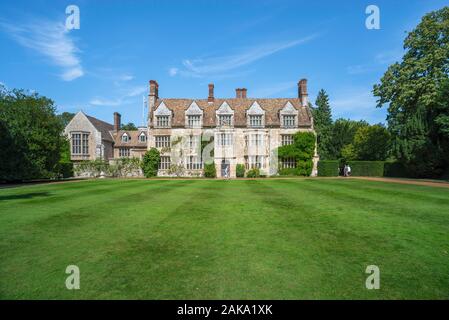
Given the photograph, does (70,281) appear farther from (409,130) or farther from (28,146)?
(409,130)

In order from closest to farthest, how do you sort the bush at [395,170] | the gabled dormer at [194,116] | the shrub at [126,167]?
the bush at [395,170]
the shrub at [126,167]
the gabled dormer at [194,116]

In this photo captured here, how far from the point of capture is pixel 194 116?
3738cm

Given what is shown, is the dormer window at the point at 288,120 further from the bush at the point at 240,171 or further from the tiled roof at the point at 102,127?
the tiled roof at the point at 102,127

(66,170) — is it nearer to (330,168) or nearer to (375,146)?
(330,168)

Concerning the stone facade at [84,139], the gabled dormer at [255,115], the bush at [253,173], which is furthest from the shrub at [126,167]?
the gabled dormer at [255,115]

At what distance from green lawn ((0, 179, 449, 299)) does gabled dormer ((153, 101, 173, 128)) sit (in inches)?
1143

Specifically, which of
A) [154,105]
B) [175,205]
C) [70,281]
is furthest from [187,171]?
[70,281]

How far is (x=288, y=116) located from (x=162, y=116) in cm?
1838

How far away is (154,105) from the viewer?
126 ft

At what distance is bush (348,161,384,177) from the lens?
36344mm

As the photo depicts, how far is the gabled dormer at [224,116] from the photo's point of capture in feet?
121

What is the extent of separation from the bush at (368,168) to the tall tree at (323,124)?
12.0m

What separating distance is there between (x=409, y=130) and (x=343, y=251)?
3139cm

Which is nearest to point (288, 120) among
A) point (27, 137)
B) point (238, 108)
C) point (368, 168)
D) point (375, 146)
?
point (238, 108)
